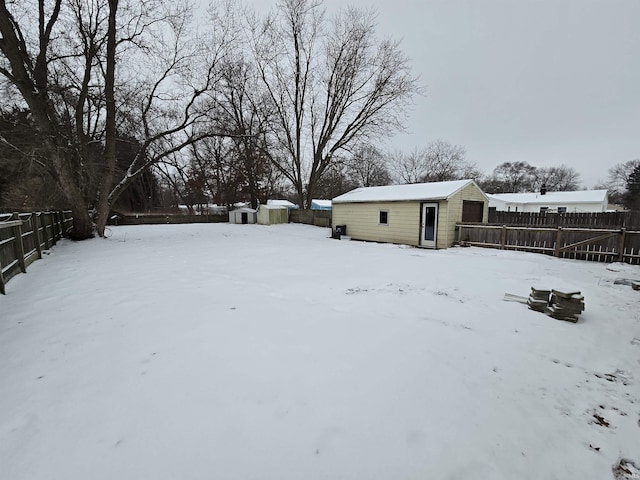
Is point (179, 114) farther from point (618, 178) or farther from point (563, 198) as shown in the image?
A: point (618, 178)

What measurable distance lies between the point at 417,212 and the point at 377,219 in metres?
2.20

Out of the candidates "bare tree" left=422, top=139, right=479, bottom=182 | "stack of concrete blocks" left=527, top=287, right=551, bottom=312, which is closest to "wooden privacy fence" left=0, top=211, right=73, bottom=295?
"stack of concrete blocks" left=527, top=287, right=551, bottom=312

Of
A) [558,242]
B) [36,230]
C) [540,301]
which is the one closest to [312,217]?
[558,242]

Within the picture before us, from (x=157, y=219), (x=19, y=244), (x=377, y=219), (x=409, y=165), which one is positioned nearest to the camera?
(x=19, y=244)

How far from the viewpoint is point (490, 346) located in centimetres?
337

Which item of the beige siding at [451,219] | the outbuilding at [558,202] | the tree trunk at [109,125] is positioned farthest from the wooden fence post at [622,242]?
the outbuilding at [558,202]

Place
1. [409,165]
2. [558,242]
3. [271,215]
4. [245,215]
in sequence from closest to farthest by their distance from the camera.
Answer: [558,242]
[271,215]
[245,215]
[409,165]

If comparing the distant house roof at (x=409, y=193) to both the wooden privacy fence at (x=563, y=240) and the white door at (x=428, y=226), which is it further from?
the wooden privacy fence at (x=563, y=240)

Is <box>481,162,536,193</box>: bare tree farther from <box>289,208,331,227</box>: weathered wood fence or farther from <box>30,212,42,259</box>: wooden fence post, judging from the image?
<box>30,212,42,259</box>: wooden fence post

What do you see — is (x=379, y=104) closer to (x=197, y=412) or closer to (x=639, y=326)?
(x=639, y=326)

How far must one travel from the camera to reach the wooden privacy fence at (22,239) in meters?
5.36

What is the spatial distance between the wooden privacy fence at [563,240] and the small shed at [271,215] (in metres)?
15.7

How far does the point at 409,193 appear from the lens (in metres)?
13.2

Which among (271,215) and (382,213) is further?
(271,215)
